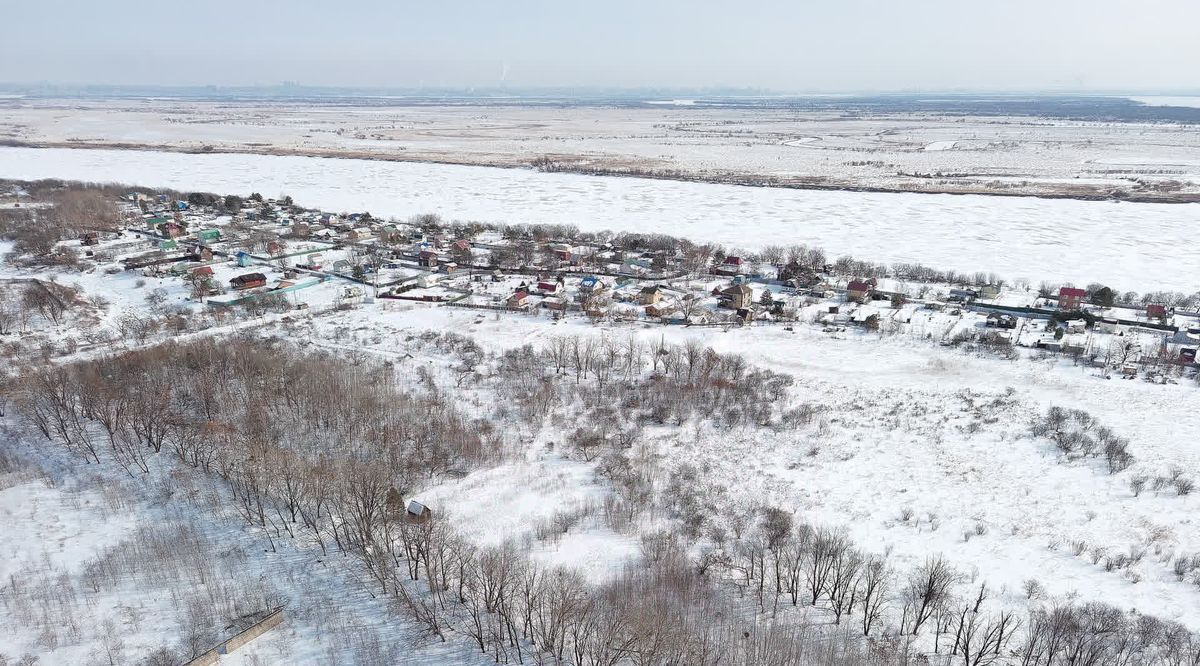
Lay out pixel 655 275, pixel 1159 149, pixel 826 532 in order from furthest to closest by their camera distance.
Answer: pixel 1159 149, pixel 655 275, pixel 826 532

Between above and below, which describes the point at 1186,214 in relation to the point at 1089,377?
above

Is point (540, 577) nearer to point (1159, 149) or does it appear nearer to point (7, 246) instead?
point (7, 246)

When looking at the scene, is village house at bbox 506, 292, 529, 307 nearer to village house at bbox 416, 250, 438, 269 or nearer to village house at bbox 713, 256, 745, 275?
village house at bbox 416, 250, 438, 269

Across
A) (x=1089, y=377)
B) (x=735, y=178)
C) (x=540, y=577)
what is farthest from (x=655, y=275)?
(x=735, y=178)

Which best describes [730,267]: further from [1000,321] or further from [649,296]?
[1000,321]

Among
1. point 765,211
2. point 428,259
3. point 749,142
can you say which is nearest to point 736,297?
point 428,259

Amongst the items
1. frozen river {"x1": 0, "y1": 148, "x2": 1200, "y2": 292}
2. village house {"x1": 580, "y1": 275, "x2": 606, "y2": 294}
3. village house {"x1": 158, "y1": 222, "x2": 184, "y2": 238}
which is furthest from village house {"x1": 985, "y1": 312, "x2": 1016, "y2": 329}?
village house {"x1": 158, "y1": 222, "x2": 184, "y2": 238}

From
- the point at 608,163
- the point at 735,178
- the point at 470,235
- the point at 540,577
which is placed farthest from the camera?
the point at 608,163
